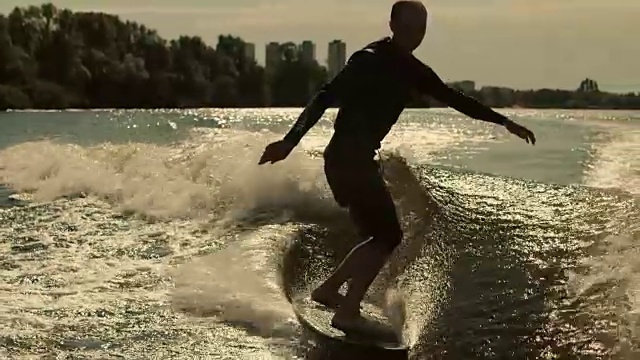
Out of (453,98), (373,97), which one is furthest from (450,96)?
(373,97)

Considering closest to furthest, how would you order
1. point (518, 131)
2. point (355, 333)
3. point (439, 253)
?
point (355, 333) → point (518, 131) → point (439, 253)

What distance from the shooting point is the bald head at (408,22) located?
520cm

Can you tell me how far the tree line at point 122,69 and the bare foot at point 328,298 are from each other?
65.2 m

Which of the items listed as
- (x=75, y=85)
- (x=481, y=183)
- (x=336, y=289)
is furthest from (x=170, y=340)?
(x=75, y=85)

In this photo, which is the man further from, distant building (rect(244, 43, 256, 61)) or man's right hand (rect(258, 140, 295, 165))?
distant building (rect(244, 43, 256, 61))

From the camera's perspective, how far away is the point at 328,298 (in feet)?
18.5

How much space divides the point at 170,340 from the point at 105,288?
1.45 metres

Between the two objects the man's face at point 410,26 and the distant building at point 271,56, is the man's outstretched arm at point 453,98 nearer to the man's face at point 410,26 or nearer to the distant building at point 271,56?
the man's face at point 410,26

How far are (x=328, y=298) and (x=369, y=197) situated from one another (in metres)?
0.75

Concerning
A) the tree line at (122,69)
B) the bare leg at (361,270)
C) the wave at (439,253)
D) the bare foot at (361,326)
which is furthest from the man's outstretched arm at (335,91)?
the tree line at (122,69)

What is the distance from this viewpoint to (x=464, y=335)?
5.07m

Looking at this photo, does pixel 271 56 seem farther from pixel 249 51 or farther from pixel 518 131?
pixel 518 131

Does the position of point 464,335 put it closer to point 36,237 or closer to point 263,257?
point 263,257

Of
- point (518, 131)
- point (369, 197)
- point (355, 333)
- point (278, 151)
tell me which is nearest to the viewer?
point (278, 151)
